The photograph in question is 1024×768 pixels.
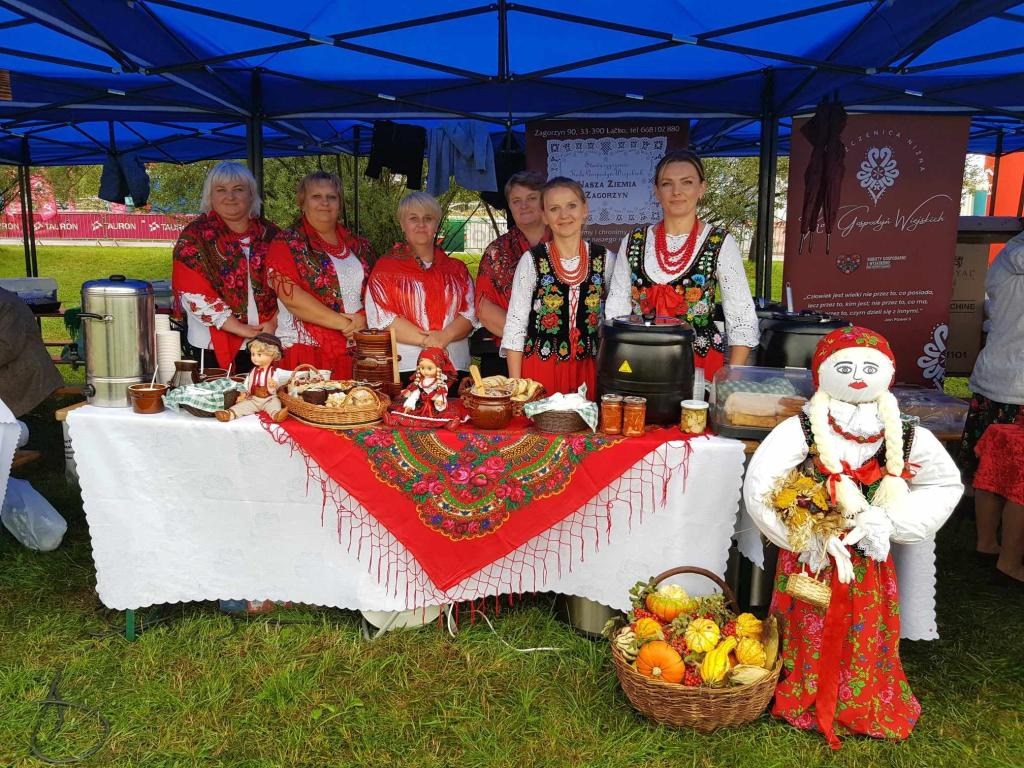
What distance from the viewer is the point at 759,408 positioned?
2.52 meters

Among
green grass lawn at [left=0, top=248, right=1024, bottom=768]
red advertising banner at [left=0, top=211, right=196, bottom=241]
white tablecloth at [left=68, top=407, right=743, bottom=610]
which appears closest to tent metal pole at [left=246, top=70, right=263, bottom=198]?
white tablecloth at [left=68, top=407, right=743, bottom=610]

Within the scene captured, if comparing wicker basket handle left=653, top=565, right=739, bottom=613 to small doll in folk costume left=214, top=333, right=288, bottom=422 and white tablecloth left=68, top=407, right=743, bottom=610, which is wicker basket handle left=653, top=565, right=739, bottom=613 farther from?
small doll in folk costume left=214, top=333, right=288, bottom=422

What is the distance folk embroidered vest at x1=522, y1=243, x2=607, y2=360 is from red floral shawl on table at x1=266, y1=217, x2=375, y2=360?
99 centimetres

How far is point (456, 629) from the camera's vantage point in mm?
2879

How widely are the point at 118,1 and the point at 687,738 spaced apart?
3883 millimetres

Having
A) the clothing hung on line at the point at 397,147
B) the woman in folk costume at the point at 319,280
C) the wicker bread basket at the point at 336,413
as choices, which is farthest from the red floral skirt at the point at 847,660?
the clothing hung on line at the point at 397,147

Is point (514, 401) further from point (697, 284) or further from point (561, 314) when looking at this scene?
point (697, 284)

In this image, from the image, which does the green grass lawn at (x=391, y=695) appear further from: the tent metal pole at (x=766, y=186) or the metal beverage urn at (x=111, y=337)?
the tent metal pole at (x=766, y=186)

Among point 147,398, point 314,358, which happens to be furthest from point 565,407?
point 314,358

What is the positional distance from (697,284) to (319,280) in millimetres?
1691

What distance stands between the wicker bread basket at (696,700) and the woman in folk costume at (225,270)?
2.36m

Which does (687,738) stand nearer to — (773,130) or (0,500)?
(0,500)

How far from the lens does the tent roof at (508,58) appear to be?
368 cm

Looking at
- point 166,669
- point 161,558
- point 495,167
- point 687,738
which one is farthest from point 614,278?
point 495,167
